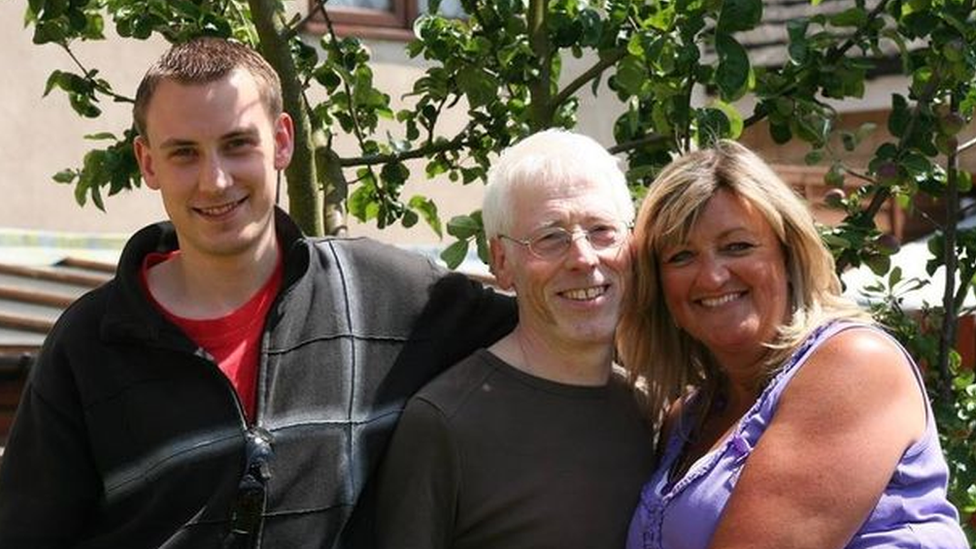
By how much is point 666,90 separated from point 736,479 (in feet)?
3.53

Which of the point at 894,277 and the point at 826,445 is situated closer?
the point at 826,445

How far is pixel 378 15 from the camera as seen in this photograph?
8758mm

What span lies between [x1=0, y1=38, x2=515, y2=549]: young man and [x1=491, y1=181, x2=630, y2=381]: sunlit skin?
0.24 meters

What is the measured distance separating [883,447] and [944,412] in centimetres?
122

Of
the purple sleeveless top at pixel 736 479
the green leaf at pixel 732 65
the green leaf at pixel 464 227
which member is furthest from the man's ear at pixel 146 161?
the green leaf at pixel 732 65

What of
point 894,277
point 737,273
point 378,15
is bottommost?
point 894,277

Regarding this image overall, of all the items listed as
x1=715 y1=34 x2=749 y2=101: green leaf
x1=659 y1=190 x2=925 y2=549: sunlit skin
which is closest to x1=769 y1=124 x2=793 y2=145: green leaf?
x1=715 y1=34 x2=749 y2=101: green leaf

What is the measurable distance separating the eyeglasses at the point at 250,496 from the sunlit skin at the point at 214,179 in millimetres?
268

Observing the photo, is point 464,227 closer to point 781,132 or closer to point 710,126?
point 710,126

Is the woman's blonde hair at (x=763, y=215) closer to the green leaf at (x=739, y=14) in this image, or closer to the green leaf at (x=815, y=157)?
the green leaf at (x=739, y=14)

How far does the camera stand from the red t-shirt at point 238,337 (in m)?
3.36

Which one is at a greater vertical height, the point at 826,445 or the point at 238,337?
the point at 238,337

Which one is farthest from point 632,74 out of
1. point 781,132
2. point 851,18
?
point 851,18

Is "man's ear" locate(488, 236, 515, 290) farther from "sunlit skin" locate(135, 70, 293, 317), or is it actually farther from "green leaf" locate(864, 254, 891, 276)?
"green leaf" locate(864, 254, 891, 276)
